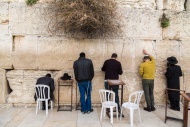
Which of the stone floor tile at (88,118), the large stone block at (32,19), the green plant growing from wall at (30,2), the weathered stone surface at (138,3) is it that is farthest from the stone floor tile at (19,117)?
the weathered stone surface at (138,3)

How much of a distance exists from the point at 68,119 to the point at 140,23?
3673 millimetres

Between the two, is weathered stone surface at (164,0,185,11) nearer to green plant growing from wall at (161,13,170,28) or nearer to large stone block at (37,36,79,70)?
green plant growing from wall at (161,13,170,28)

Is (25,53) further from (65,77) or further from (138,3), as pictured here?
(138,3)

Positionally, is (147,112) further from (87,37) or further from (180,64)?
(87,37)

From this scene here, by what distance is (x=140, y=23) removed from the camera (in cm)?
605

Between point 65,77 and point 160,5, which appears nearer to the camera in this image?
point 65,77

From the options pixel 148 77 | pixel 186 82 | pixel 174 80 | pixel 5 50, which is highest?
pixel 5 50

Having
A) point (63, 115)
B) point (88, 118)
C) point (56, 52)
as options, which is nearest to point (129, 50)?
point (56, 52)

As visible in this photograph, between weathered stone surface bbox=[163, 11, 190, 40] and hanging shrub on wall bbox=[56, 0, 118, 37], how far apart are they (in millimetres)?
1876

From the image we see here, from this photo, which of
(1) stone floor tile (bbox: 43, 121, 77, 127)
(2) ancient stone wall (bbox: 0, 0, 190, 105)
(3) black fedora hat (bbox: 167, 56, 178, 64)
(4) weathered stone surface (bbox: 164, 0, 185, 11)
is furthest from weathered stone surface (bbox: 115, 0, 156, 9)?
(1) stone floor tile (bbox: 43, 121, 77, 127)

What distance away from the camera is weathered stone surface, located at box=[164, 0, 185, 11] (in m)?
6.18

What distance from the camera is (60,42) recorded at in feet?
19.4

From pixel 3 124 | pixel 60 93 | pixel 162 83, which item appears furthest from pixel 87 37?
pixel 3 124

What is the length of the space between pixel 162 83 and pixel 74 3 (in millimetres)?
3729
